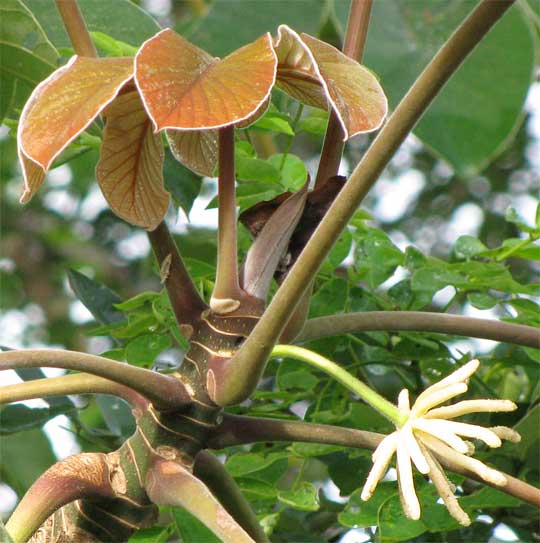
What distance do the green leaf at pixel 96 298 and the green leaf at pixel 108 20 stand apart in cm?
27

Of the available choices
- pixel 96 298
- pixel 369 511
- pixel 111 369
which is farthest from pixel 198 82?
pixel 96 298

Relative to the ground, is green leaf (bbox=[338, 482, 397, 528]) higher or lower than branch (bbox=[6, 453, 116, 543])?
lower

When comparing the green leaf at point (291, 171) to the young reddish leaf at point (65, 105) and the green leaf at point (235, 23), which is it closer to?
the green leaf at point (235, 23)

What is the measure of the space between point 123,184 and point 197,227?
50cm

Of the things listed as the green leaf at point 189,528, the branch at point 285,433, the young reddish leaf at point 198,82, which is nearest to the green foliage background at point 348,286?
the green leaf at point 189,528

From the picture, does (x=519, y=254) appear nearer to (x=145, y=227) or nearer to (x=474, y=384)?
(x=474, y=384)

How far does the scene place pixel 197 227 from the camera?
130 cm

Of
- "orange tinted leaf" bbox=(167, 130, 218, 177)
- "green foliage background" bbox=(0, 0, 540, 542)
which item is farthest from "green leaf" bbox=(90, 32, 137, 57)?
"orange tinted leaf" bbox=(167, 130, 218, 177)

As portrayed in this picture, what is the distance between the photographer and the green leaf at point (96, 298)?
1.12m

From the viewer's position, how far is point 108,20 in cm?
100

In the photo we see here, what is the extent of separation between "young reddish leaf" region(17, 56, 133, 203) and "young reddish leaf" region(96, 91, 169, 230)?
11 centimetres

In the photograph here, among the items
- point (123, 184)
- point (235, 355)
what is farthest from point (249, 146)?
point (235, 355)

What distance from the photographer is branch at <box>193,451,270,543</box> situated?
772mm

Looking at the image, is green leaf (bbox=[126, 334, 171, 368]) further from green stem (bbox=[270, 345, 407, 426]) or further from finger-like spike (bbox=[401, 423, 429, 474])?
finger-like spike (bbox=[401, 423, 429, 474])
